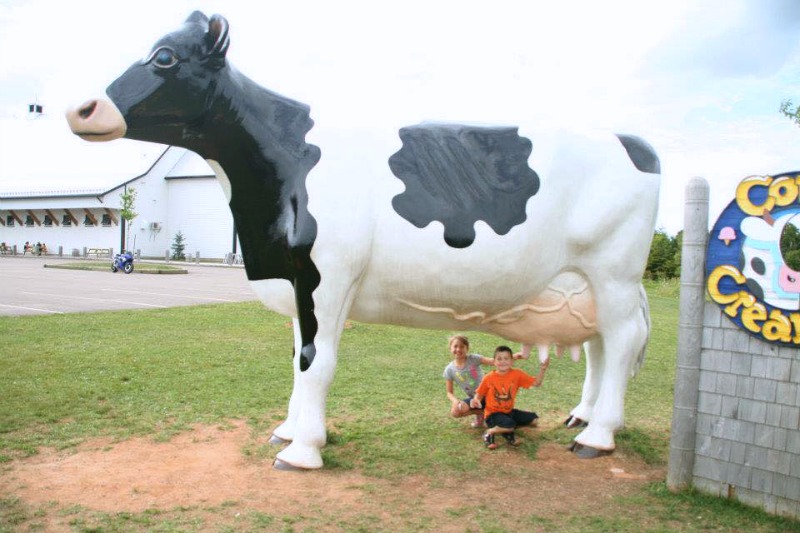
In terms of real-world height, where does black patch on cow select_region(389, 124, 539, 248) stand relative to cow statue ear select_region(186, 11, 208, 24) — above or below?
below

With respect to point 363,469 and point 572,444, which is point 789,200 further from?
point 363,469

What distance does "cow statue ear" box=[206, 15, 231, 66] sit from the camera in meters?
3.66

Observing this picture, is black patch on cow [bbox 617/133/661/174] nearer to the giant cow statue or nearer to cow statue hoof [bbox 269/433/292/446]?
the giant cow statue

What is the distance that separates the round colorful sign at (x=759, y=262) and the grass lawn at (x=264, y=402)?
99 cm

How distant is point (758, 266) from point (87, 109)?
3.59 meters

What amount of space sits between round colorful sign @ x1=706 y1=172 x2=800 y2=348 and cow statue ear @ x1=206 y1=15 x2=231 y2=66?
112 inches

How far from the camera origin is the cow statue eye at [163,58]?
3.62 meters

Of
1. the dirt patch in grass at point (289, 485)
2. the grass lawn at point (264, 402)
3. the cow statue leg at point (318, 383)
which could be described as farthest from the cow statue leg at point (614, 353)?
the cow statue leg at point (318, 383)

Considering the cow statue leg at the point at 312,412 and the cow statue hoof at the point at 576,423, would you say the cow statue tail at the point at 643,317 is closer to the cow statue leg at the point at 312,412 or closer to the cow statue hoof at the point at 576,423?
the cow statue hoof at the point at 576,423

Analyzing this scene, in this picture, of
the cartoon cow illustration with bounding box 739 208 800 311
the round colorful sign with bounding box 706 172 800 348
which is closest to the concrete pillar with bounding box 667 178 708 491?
the round colorful sign with bounding box 706 172 800 348

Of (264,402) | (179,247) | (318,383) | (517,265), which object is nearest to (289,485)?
(318,383)

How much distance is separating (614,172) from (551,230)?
548 millimetres

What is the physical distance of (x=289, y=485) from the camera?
148 inches

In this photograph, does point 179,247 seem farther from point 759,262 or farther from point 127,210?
point 759,262
